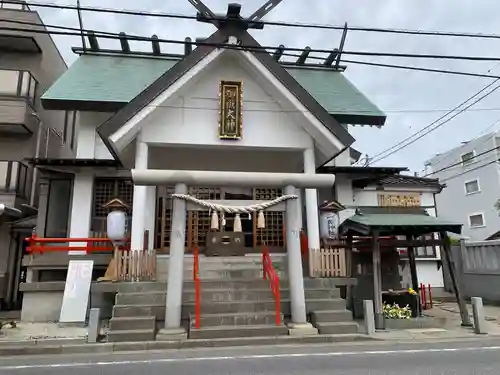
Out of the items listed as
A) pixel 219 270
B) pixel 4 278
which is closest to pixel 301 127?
pixel 219 270

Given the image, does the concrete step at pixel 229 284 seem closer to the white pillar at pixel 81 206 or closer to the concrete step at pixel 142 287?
the concrete step at pixel 142 287

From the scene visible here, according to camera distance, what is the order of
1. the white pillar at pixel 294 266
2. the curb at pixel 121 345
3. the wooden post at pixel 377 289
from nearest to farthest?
the curb at pixel 121 345 → the white pillar at pixel 294 266 → the wooden post at pixel 377 289

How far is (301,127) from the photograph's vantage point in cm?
1288

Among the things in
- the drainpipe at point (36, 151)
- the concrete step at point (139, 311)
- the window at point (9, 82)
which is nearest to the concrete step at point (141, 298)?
the concrete step at point (139, 311)

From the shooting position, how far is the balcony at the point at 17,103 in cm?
1614

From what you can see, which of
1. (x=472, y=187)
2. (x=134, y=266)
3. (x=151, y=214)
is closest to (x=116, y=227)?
(x=134, y=266)

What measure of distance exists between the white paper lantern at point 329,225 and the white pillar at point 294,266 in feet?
9.33

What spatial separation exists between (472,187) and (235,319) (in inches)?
1102

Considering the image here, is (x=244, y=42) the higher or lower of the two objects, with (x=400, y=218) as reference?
higher

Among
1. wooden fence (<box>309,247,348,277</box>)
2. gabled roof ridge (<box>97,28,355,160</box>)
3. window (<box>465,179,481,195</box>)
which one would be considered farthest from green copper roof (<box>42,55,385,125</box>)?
window (<box>465,179,481,195</box>)

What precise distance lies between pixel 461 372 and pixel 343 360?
1950 millimetres

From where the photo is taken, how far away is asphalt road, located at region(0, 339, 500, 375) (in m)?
6.55

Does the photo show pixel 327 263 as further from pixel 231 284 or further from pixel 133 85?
pixel 133 85

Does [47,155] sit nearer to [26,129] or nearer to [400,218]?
[26,129]
